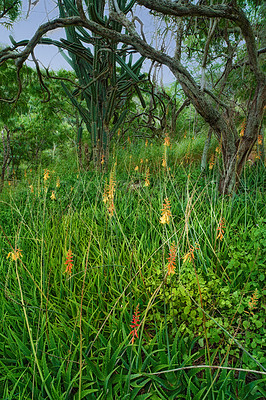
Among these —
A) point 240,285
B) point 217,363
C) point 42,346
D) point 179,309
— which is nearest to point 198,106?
point 240,285

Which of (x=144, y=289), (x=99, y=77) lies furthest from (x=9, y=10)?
(x=144, y=289)

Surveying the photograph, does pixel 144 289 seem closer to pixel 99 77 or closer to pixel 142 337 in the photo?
pixel 142 337

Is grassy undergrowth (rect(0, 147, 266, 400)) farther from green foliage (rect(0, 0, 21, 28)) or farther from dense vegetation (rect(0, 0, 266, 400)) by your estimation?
green foliage (rect(0, 0, 21, 28))

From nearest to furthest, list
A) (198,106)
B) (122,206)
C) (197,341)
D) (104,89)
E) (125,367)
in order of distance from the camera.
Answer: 1. (125,367)
2. (197,341)
3. (198,106)
4. (122,206)
5. (104,89)

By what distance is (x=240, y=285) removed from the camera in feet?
4.78

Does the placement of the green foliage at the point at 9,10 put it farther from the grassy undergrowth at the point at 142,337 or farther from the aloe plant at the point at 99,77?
the grassy undergrowth at the point at 142,337

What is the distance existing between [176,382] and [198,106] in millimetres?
1940

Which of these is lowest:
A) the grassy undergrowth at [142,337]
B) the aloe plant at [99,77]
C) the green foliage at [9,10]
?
the grassy undergrowth at [142,337]

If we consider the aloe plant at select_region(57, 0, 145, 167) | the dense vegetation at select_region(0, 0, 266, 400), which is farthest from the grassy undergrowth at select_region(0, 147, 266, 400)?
the aloe plant at select_region(57, 0, 145, 167)

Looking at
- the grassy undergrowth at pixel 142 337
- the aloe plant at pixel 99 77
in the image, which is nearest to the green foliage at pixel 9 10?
the aloe plant at pixel 99 77

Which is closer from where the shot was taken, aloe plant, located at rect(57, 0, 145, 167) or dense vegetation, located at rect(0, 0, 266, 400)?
dense vegetation, located at rect(0, 0, 266, 400)

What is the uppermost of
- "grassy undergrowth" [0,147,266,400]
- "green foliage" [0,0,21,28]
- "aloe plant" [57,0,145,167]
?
"green foliage" [0,0,21,28]

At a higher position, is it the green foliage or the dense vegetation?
the green foliage

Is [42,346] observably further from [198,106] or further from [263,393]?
[198,106]
